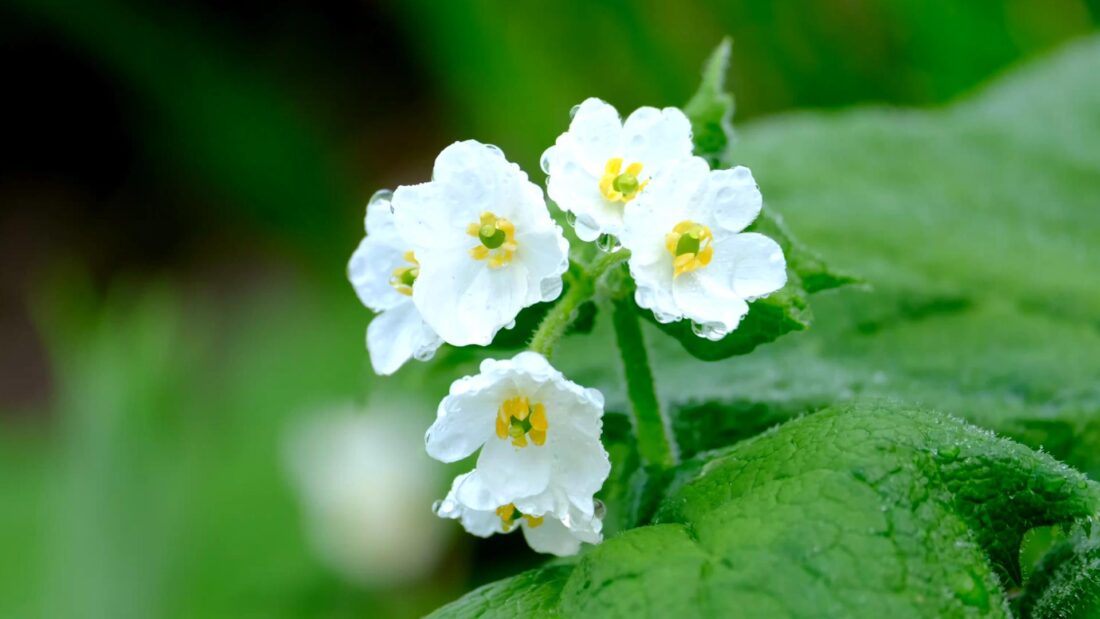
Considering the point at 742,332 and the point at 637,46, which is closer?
the point at 742,332

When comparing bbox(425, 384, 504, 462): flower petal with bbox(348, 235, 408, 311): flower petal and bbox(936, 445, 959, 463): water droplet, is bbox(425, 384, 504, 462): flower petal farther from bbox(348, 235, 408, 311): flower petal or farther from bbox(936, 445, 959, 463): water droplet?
bbox(936, 445, 959, 463): water droplet

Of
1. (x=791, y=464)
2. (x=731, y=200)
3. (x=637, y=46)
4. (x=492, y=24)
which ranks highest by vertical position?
(x=492, y=24)

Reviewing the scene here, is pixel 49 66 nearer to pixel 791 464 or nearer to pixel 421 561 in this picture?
pixel 421 561

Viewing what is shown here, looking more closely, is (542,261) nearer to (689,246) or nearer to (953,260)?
(689,246)

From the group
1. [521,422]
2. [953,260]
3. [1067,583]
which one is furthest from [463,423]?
[953,260]

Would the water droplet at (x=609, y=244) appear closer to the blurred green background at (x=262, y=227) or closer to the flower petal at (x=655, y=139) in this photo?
the flower petal at (x=655, y=139)

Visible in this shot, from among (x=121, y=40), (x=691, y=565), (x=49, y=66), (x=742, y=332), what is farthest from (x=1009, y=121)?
(x=49, y=66)

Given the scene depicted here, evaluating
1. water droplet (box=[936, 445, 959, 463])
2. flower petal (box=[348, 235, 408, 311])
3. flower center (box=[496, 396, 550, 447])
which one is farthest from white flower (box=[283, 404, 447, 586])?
water droplet (box=[936, 445, 959, 463])
